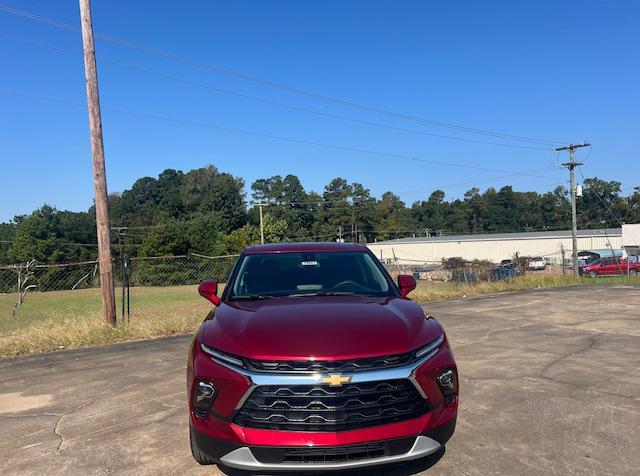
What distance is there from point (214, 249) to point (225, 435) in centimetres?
7093

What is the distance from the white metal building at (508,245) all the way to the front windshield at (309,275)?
47444 millimetres

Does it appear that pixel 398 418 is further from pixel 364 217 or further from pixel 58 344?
pixel 364 217

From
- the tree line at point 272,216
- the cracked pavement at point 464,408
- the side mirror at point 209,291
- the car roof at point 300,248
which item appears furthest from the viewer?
the tree line at point 272,216

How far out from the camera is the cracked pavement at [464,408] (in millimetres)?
3807

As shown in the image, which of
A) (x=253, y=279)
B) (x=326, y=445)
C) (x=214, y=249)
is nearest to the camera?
(x=326, y=445)

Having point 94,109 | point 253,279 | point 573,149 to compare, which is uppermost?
point 573,149

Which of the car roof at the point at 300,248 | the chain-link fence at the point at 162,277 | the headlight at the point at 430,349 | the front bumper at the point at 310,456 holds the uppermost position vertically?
the car roof at the point at 300,248

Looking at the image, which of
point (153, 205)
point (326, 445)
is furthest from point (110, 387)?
point (153, 205)

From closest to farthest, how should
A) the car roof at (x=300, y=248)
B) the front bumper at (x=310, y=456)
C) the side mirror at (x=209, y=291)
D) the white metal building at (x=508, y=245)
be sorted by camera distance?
1. the front bumper at (x=310, y=456)
2. the side mirror at (x=209, y=291)
3. the car roof at (x=300, y=248)
4. the white metal building at (x=508, y=245)

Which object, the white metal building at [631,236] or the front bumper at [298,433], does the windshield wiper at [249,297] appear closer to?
the front bumper at [298,433]

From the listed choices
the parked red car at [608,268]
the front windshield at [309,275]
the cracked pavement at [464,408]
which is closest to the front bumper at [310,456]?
the cracked pavement at [464,408]

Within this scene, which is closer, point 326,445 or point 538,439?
point 326,445

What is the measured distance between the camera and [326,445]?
2920 mm

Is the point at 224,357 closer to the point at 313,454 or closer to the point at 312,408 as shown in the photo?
the point at 312,408
